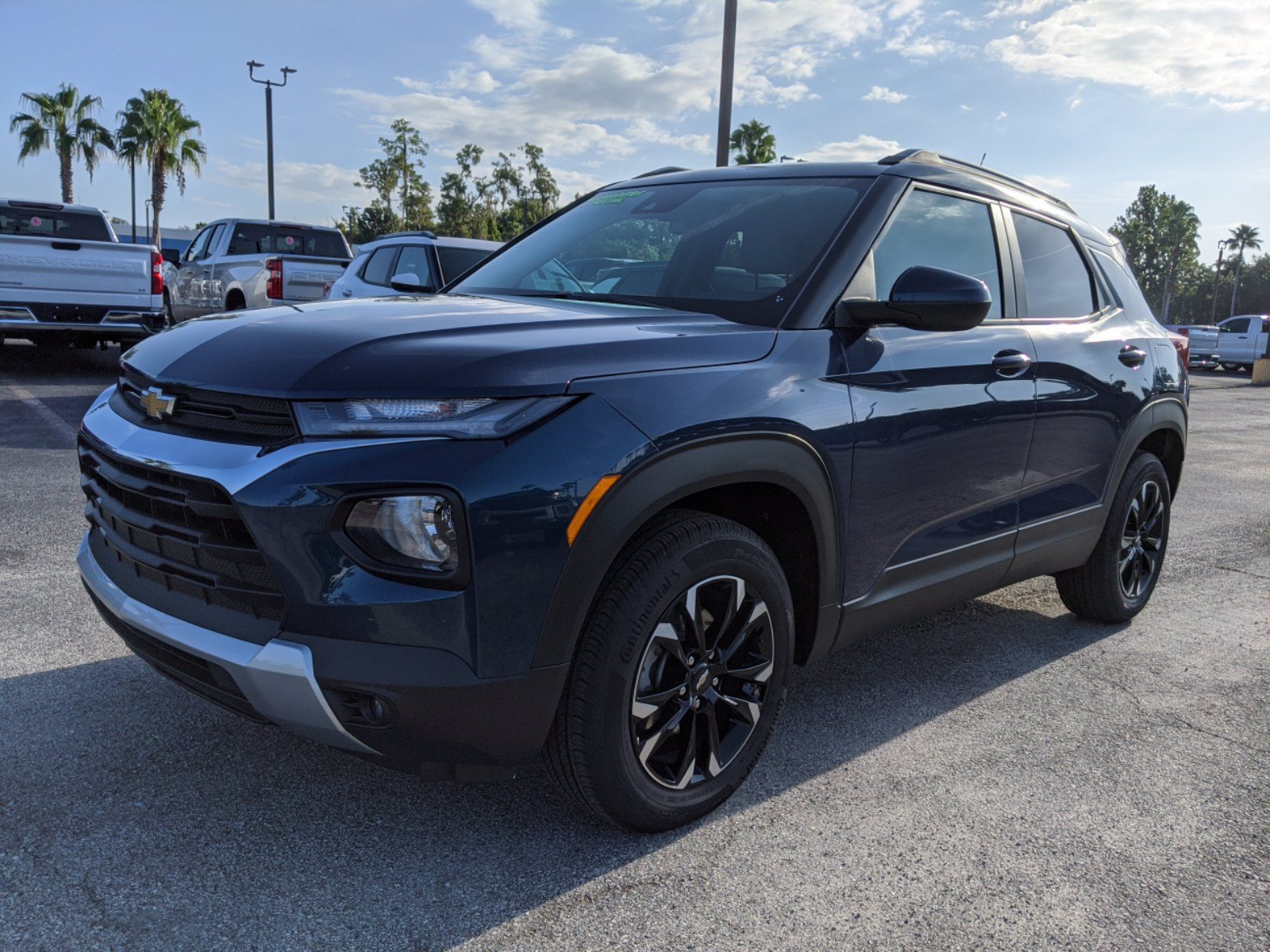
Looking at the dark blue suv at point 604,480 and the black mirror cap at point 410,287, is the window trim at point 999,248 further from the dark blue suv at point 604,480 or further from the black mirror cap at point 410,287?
the black mirror cap at point 410,287

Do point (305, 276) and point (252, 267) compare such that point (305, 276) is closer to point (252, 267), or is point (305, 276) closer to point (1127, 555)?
point (252, 267)

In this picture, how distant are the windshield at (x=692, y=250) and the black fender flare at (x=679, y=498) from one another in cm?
44

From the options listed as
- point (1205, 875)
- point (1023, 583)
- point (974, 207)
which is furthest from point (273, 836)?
point (1023, 583)

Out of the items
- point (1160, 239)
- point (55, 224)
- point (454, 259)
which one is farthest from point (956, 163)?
point (1160, 239)

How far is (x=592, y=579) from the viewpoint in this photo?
2234 millimetres

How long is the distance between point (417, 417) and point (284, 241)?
41.7 feet

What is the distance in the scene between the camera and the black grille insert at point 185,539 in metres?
2.18

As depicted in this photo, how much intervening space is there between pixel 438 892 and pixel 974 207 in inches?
113

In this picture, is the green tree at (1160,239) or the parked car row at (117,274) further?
the green tree at (1160,239)

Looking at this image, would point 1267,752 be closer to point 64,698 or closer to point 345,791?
point 345,791

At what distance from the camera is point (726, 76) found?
13586 mm

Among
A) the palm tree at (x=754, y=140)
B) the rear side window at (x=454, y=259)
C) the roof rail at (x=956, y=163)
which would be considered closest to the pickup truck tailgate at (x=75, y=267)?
the rear side window at (x=454, y=259)

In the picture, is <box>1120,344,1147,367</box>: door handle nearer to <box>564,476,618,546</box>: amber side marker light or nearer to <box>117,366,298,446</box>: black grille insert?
<box>564,476,618,546</box>: amber side marker light

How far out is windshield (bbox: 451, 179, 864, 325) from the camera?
3.05m
